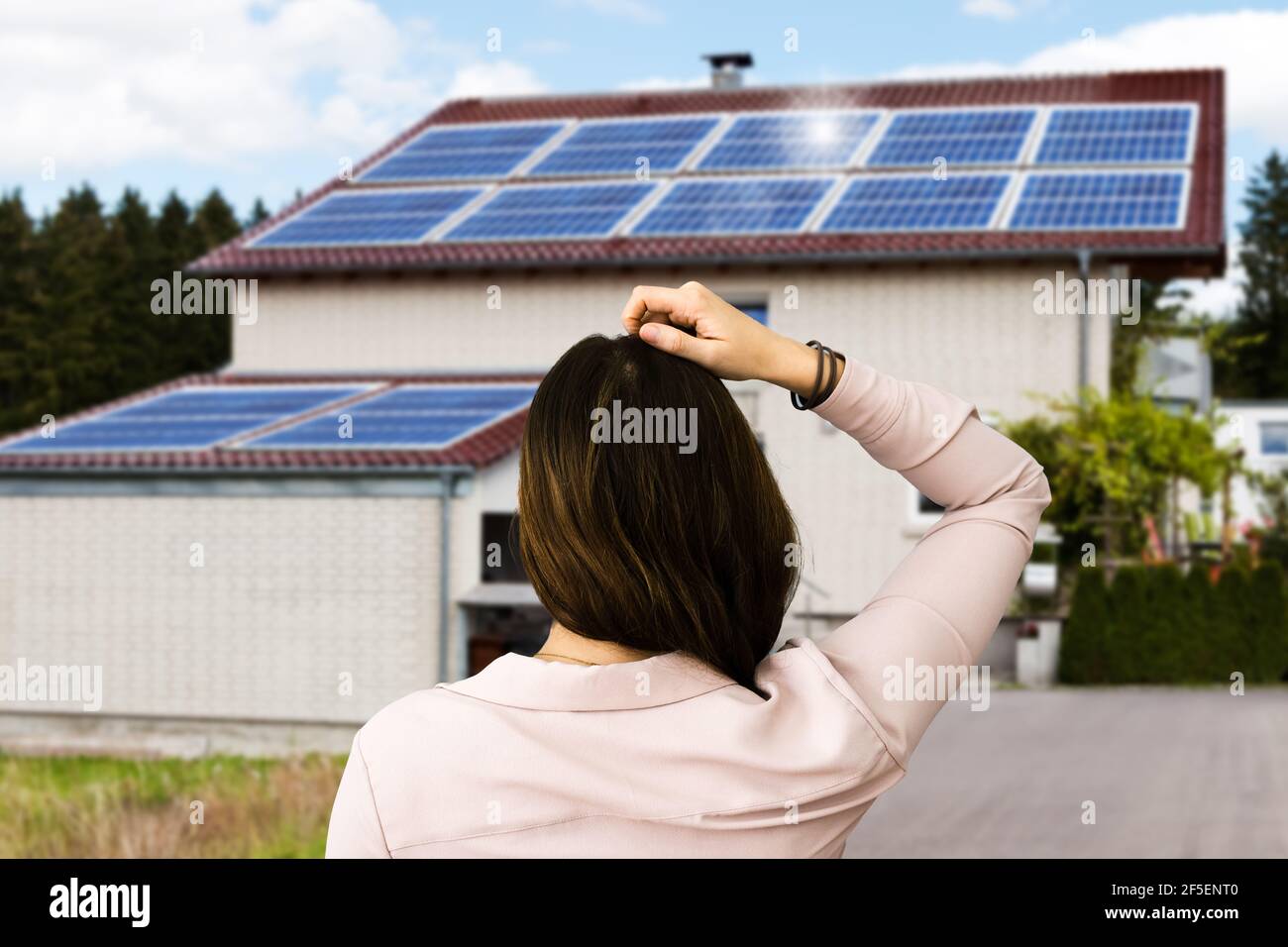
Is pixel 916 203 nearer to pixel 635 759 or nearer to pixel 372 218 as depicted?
pixel 372 218

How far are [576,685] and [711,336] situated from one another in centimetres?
42

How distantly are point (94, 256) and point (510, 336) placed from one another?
1558 inches

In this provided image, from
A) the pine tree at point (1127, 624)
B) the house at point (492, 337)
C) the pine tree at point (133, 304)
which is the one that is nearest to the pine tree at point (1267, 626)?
the pine tree at point (1127, 624)

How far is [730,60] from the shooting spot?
90.5 feet

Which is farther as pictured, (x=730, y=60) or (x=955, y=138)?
(x=730, y=60)

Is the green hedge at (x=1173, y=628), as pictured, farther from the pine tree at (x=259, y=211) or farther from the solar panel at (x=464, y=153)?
the pine tree at (x=259, y=211)

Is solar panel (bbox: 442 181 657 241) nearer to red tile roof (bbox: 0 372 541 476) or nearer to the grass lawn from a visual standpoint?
red tile roof (bbox: 0 372 541 476)

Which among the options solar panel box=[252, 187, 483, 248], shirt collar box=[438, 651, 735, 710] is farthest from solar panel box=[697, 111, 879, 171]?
shirt collar box=[438, 651, 735, 710]

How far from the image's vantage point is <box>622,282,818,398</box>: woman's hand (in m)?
1.71

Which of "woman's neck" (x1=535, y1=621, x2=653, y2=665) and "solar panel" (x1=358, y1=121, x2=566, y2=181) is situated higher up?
"solar panel" (x1=358, y1=121, x2=566, y2=181)

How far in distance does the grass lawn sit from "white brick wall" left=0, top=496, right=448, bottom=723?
2842 mm

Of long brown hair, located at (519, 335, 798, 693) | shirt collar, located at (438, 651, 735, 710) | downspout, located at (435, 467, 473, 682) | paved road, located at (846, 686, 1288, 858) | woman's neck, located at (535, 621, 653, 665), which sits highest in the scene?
long brown hair, located at (519, 335, 798, 693)

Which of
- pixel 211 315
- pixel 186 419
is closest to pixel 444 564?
pixel 186 419
